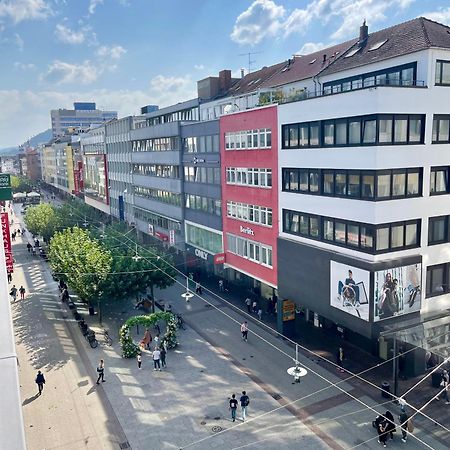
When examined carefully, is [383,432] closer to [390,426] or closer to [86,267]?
[390,426]

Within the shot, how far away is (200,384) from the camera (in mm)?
27750

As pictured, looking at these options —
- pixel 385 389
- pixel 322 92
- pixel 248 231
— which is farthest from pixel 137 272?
pixel 385 389

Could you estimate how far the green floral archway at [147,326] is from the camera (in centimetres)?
3183

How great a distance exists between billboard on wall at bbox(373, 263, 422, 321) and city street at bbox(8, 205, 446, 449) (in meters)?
5.16

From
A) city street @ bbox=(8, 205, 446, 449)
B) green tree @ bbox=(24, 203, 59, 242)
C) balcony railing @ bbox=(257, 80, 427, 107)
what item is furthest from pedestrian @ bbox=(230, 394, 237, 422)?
green tree @ bbox=(24, 203, 59, 242)

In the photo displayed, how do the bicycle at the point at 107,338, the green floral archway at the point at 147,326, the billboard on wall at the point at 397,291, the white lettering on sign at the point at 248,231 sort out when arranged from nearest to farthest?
the billboard on wall at the point at 397,291
the green floral archway at the point at 147,326
the bicycle at the point at 107,338
the white lettering on sign at the point at 248,231

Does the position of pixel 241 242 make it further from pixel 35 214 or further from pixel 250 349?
pixel 35 214

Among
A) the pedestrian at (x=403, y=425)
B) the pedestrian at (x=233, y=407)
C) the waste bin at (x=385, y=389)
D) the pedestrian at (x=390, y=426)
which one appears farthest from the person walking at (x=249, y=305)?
the pedestrian at (x=390, y=426)

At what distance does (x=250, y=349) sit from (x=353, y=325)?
8892 millimetres

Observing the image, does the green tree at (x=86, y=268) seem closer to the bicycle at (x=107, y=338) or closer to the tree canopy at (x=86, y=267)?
the tree canopy at (x=86, y=267)

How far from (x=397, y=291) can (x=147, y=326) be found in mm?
17807

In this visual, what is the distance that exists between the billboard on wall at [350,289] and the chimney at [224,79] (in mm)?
31427

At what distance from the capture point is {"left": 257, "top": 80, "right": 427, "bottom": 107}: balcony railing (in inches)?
993

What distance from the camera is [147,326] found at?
33969 millimetres
